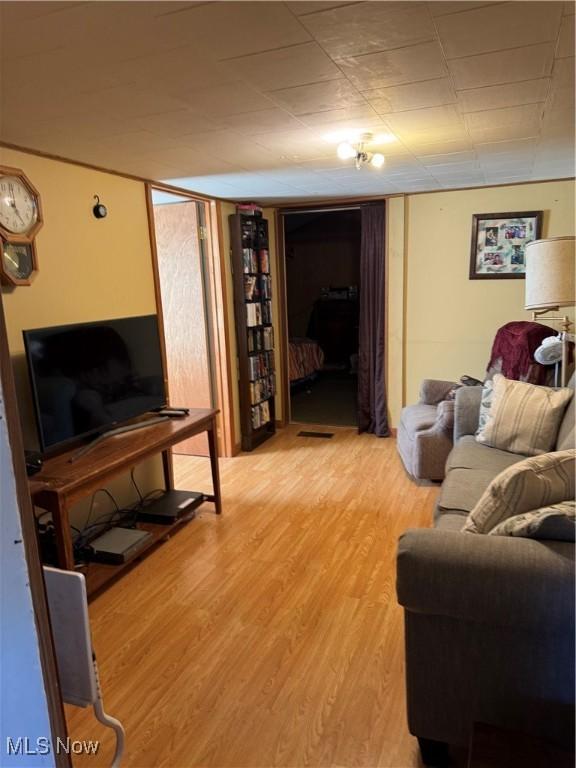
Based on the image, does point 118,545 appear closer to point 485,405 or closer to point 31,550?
point 31,550

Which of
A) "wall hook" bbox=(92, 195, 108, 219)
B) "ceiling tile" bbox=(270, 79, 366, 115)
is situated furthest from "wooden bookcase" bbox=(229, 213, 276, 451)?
"ceiling tile" bbox=(270, 79, 366, 115)

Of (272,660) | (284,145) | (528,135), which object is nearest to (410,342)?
(528,135)

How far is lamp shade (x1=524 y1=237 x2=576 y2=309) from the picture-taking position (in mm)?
2848

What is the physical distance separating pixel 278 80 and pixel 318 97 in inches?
9.4

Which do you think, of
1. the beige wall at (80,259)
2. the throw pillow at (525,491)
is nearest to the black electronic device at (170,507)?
the beige wall at (80,259)

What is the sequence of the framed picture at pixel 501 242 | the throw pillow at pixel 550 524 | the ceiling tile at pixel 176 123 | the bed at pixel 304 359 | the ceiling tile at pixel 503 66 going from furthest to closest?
the bed at pixel 304 359 → the framed picture at pixel 501 242 → the ceiling tile at pixel 176 123 → the ceiling tile at pixel 503 66 → the throw pillow at pixel 550 524

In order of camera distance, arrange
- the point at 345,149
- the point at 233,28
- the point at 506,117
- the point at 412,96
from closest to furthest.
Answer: the point at 233,28, the point at 412,96, the point at 506,117, the point at 345,149

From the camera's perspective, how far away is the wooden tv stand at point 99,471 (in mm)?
2207

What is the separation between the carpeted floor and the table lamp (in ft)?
8.44

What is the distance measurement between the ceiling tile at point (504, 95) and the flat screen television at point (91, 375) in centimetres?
204

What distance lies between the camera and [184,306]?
14.8 ft

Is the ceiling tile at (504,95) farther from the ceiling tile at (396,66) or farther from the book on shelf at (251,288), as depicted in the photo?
the book on shelf at (251,288)

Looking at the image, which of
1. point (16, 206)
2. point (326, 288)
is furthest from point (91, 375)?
point (326, 288)

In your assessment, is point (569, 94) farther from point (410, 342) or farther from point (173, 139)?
point (410, 342)
